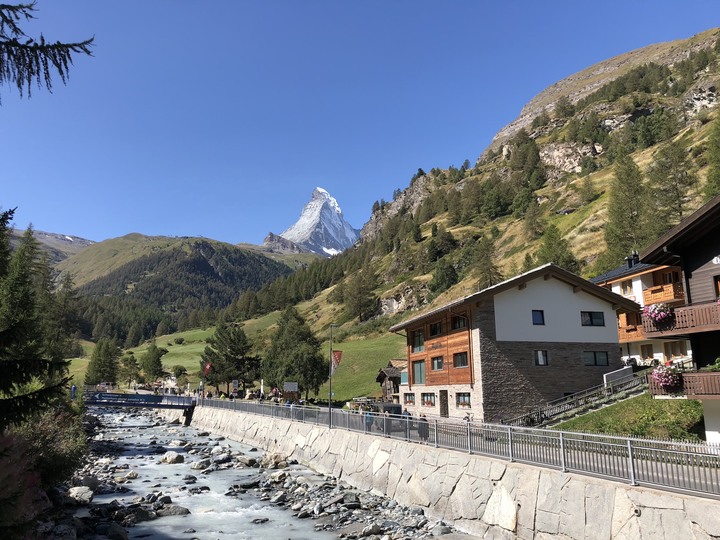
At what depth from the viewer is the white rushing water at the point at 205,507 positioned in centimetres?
1862

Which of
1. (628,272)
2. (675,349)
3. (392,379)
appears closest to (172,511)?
(675,349)

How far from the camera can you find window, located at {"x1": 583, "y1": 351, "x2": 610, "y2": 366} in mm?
35188

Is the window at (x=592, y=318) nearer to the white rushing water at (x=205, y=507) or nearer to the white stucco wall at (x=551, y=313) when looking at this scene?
the white stucco wall at (x=551, y=313)

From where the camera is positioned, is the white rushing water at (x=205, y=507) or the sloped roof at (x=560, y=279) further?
the sloped roof at (x=560, y=279)

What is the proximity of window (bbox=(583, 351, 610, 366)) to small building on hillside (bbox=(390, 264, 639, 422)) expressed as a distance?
0.07 meters

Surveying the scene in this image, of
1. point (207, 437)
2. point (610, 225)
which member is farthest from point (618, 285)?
point (207, 437)

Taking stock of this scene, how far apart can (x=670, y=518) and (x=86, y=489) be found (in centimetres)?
2416

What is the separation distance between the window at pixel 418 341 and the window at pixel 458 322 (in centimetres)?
599

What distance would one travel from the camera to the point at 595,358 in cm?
3538

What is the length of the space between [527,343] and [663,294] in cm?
1689

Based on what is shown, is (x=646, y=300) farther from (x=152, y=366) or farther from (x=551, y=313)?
(x=152, y=366)

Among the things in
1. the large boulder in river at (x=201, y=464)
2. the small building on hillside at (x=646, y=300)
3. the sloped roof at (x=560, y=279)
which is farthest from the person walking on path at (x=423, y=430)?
the small building on hillside at (x=646, y=300)

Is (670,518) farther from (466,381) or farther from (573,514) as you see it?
(466,381)

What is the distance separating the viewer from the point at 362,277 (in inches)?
5851
